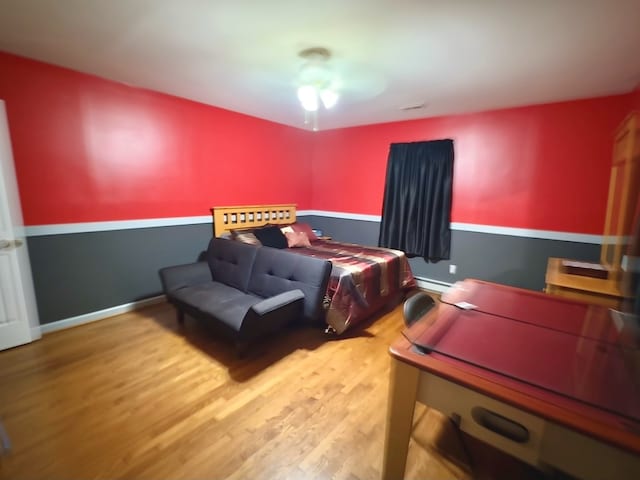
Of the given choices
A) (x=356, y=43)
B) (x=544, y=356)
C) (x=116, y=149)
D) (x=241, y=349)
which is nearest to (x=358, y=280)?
(x=241, y=349)

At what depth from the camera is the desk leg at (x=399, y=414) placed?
1.05 m

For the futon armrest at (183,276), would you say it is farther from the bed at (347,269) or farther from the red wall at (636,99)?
the red wall at (636,99)

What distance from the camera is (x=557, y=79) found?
7.77 feet

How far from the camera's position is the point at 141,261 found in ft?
10.0

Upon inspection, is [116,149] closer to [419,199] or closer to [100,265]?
[100,265]

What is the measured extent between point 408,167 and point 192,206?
2.81 m

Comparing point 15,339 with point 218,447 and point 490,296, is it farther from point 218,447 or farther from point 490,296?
point 490,296

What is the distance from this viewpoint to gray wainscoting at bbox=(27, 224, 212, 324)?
2.50 metres

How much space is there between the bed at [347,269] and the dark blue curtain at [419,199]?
1.88 ft

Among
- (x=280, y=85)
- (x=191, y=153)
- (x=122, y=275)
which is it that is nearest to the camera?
(x=280, y=85)

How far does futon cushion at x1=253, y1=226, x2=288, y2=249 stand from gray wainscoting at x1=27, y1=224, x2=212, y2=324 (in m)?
0.81

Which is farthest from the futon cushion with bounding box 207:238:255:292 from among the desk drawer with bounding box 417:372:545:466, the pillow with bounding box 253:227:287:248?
the desk drawer with bounding box 417:372:545:466

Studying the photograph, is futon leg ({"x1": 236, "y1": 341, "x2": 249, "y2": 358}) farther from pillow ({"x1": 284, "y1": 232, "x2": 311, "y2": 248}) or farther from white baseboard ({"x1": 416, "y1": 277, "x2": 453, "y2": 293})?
white baseboard ({"x1": 416, "y1": 277, "x2": 453, "y2": 293})

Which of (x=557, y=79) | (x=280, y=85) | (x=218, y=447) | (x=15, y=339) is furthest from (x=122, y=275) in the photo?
(x=557, y=79)
